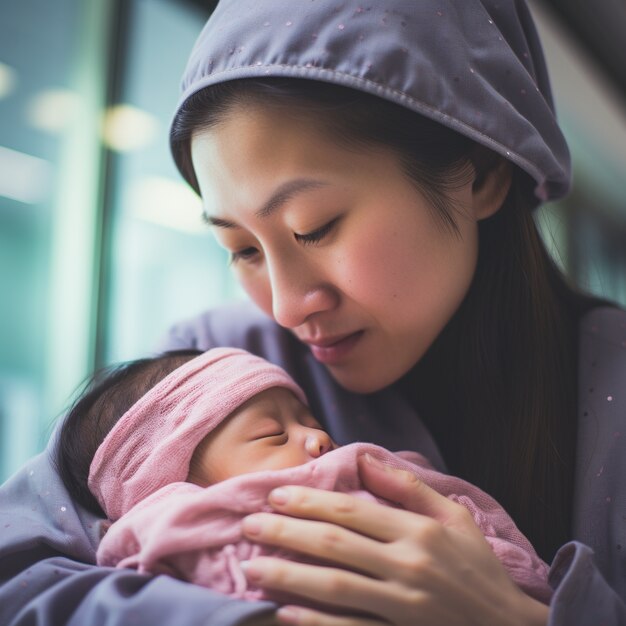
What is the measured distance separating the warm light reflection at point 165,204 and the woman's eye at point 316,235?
1330 mm

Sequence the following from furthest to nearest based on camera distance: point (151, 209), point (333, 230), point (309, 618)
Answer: point (151, 209) < point (333, 230) < point (309, 618)

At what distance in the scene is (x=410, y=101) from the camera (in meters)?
0.78

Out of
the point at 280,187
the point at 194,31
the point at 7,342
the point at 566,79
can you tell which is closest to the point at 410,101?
the point at 280,187

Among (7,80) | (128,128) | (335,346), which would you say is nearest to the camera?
(335,346)

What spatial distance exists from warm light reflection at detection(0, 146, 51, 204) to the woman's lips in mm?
1117

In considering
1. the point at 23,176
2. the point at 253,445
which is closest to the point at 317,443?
the point at 253,445

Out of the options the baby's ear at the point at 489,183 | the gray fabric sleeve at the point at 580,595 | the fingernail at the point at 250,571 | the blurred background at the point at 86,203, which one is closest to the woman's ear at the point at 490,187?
the baby's ear at the point at 489,183

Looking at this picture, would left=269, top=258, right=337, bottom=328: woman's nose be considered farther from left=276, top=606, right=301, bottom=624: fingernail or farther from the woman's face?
left=276, top=606, right=301, bottom=624: fingernail

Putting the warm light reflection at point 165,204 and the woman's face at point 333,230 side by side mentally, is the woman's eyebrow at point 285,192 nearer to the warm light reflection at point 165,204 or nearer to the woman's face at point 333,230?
the woman's face at point 333,230

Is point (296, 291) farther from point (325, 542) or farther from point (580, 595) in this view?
point (580, 595)

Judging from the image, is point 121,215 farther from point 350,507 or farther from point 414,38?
point 350,507

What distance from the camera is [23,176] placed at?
1723mm

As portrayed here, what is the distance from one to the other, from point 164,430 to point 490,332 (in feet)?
1.77

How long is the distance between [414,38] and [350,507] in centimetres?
56
